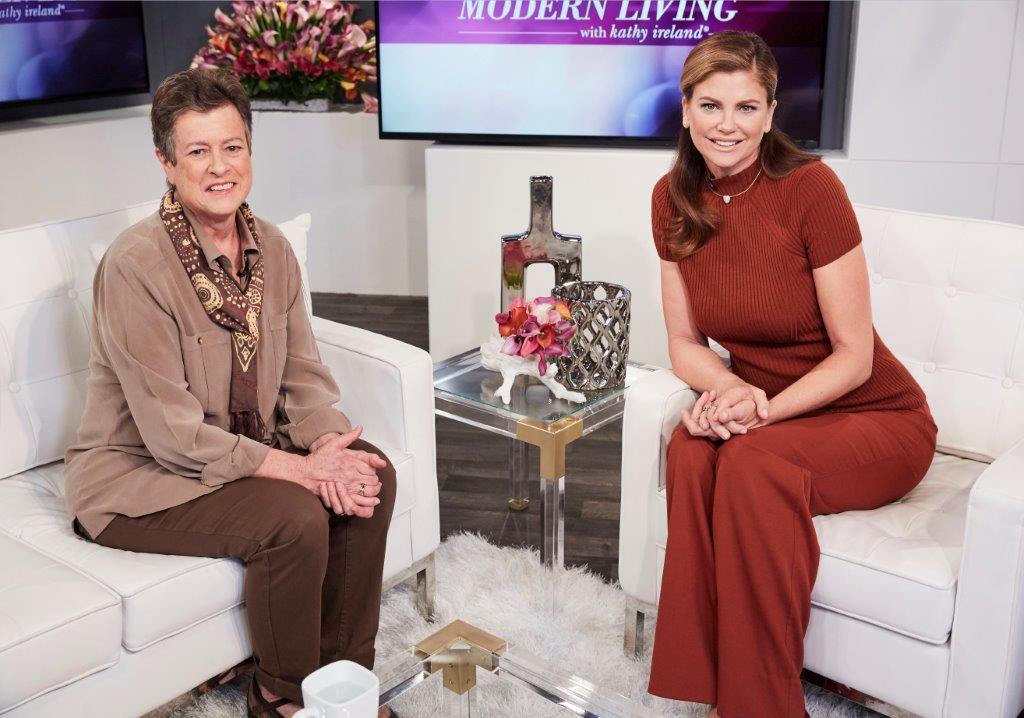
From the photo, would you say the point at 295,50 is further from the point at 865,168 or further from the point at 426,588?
the point at 426,588

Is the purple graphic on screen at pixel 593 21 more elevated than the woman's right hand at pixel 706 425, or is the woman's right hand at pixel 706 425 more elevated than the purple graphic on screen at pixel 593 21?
the purple graphic on screen at pixel 593 21

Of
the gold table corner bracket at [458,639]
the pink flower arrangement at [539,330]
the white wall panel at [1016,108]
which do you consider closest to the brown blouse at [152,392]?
the gold table corner bracket at [458,639]

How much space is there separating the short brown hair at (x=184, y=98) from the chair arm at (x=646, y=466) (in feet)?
3.24

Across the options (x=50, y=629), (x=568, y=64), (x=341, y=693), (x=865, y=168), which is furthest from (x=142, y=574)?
(x=865, y=168)

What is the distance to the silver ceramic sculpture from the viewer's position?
9.46 ft

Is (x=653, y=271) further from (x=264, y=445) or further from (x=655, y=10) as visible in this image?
(x=264, y=445)

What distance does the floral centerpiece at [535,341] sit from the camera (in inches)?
101

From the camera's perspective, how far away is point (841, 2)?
149 inches

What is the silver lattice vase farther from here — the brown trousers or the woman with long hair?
the brown trousers

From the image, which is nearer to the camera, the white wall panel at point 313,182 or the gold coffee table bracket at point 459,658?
the gold coffee table bracket at point 459,658

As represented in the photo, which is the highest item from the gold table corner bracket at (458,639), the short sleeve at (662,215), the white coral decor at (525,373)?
A: the short sleeve at (662,215)

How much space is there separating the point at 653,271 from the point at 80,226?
2063 millimetres

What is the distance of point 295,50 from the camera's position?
4703 millimetres

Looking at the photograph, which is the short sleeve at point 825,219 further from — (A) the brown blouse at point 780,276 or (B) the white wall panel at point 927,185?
(B) the white wall panel at point 927,185
